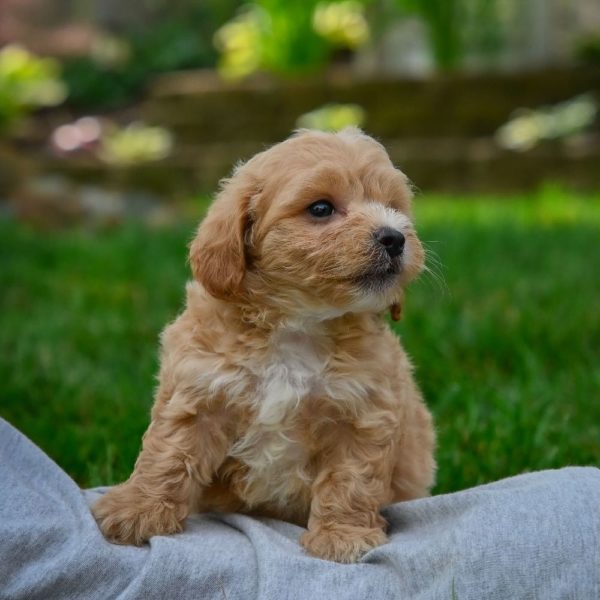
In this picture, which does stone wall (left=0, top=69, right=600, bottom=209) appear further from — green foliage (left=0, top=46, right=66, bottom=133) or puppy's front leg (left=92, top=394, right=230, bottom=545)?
puppy's front leg (left=92, top=394, right=230, bottom=545)

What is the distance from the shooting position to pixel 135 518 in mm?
2639

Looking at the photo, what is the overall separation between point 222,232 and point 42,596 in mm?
1066

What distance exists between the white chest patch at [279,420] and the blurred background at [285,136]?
560 mm

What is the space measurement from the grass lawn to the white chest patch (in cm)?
76

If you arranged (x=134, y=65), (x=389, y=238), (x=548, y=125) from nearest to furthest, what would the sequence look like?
(x=389, y=238) → (x=548, y=125) → (x=134, y=65)

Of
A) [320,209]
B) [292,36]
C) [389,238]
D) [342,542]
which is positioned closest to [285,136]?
[292,36]

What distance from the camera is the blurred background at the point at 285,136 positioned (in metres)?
4.09

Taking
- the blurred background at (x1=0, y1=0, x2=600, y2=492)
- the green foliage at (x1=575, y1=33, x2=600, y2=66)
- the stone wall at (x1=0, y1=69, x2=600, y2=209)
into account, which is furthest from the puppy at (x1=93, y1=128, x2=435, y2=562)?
the green foliage at (x1=575, y1=33, x2=600, y2=66)

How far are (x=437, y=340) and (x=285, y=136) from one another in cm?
768

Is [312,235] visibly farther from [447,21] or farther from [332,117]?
[447,21]

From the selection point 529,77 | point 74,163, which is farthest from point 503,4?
point 74,163

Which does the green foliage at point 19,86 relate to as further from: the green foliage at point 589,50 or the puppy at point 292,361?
the puppy at point 292,361

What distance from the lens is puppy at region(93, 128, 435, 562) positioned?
2.66 meters

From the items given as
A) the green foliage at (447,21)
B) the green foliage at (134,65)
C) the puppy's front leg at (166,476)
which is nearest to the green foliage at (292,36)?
the green foliage at (447,21)
